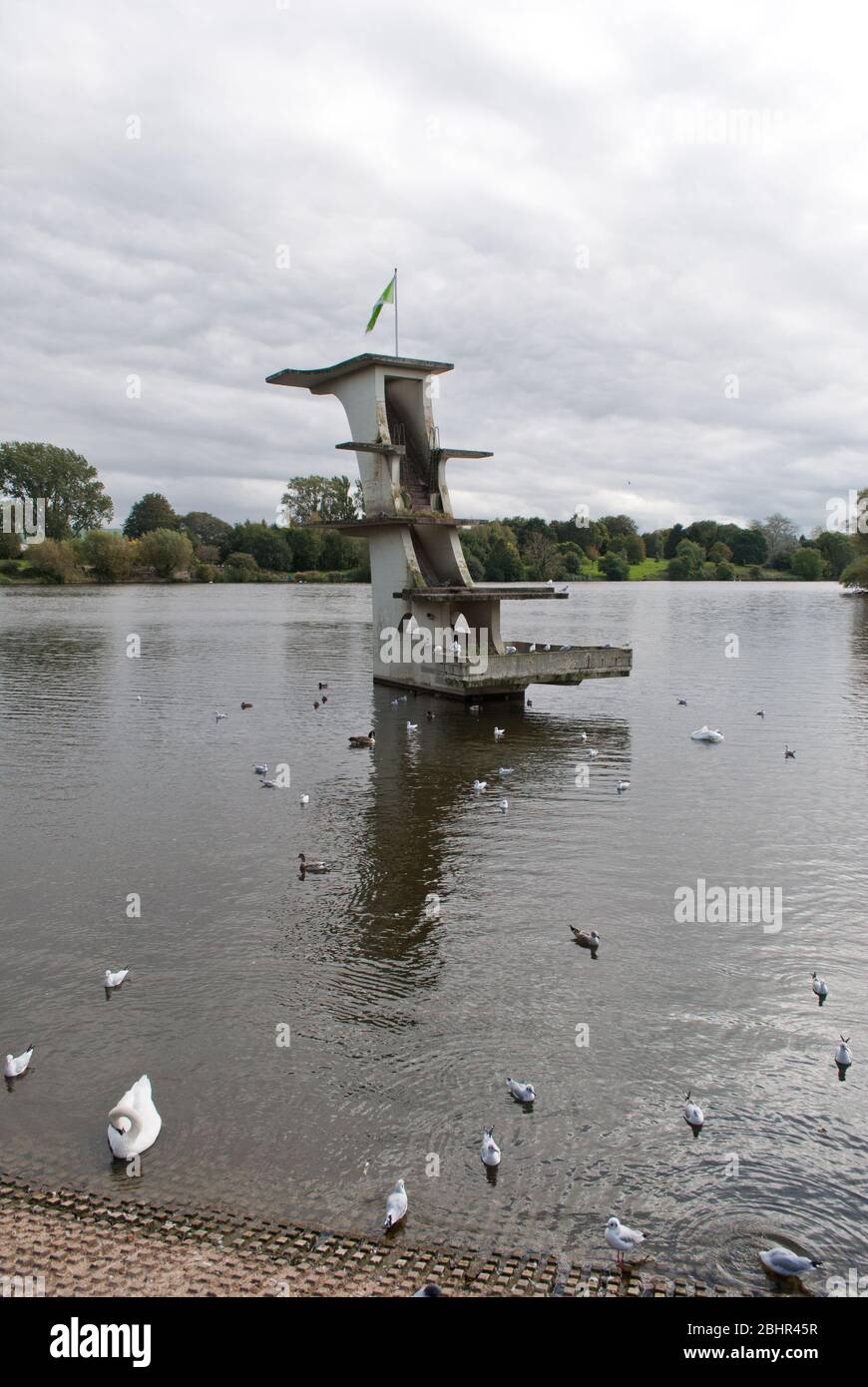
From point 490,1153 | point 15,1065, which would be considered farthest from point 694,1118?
point 15,1065

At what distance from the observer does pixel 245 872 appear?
63.1 ft

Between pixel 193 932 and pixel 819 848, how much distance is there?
1310 centimetres

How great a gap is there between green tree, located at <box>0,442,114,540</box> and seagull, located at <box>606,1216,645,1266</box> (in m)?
181

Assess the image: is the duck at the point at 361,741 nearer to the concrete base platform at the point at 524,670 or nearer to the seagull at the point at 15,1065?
the concrete base platform at the point at 524,670

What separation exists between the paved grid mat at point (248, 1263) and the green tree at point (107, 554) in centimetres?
16276

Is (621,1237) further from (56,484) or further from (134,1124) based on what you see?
(56,484)

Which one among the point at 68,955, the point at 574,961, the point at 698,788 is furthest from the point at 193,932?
the point at 698,788

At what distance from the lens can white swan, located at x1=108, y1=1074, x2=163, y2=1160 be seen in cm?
1005

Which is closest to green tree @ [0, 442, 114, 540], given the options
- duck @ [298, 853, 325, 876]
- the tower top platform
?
the tower top platform

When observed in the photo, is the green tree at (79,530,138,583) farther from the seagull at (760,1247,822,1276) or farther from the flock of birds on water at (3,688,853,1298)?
the seagull at (760,1247,822,1276)

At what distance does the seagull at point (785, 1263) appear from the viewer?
8.44 m

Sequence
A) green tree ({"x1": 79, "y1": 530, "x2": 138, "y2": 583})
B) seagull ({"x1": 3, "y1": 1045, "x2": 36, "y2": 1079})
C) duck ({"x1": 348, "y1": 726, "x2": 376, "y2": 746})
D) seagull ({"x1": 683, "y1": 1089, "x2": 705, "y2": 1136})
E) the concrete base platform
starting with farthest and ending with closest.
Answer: green tree ({"x1": 79, "y1": 530, "x2": 138, "y2": 583}) → the concrete base platform → duck ({"x1": 348, "y1": 726, "x2": 376, "y2": 746}) → seagull ({"x1": 3, "y1": 1045, "x2": 36, "y2": 1079}) → seagull ({"x1": 683, "y1": 1089, "x2": 705, "y2": 1136})

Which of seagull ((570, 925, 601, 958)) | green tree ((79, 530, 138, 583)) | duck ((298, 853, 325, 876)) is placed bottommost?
seagull ((570, 925, 601, 958))

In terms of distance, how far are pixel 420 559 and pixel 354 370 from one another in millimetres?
8280
